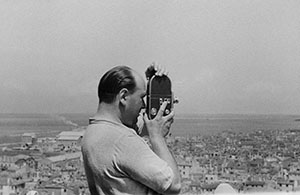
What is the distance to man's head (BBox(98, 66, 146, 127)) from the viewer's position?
66cm

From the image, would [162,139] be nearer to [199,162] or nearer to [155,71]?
[155,71]

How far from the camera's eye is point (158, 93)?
695mm

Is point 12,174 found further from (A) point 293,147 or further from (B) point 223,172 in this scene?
(A) point 293,147

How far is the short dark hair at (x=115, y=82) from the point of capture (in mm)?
662

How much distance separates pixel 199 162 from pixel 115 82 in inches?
61.9

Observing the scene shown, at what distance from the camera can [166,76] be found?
0.70 m

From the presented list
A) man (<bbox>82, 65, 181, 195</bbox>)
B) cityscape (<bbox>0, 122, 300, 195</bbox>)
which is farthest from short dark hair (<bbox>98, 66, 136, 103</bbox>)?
cityscape (<bbox>0, 122, 300, 195</bbox>)

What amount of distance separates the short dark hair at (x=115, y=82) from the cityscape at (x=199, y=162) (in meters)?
0.99

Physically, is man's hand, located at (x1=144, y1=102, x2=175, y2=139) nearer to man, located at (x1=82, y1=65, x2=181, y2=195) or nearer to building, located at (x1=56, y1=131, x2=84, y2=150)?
man, located at (x1=82, y1=65, x2=181, y2=195)

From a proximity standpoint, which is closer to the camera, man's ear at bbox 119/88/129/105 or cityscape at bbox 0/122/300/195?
man's ear at bbox 119/88/129/105

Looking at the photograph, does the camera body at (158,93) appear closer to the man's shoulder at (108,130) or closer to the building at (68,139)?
the man's shoulder at (108,130)

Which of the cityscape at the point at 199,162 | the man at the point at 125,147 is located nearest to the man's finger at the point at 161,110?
the man at the point at 125,147

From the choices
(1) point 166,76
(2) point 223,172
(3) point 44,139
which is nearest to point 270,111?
(2) point 223,172

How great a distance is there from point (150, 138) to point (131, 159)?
0.05m
